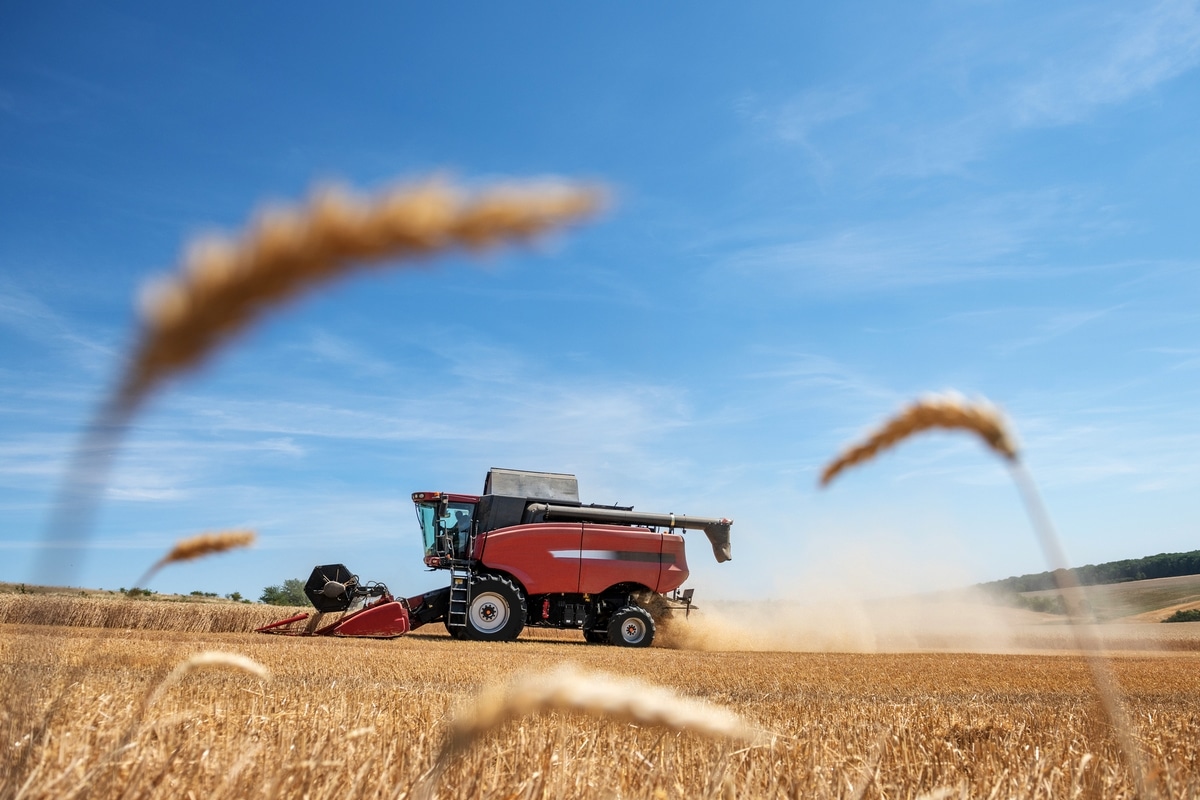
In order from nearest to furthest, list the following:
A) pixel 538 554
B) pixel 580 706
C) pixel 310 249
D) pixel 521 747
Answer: pixel 310 249 < pixel 580 706 < pixel 521 747 < pixel 538 554

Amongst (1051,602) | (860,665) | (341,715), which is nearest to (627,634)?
(860,665)

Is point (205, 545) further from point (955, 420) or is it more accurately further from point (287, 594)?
point (287, 594)

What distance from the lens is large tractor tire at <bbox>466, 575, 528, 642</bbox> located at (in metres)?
18.6

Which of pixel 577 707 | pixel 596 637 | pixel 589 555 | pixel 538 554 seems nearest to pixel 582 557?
pixel 589 555

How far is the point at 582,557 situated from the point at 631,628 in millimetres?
1835

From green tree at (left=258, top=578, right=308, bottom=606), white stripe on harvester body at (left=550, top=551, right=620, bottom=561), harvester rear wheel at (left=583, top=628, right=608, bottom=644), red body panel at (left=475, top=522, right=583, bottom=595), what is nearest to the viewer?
red body panel at (left=475, top=522, right=583, bottom=595)

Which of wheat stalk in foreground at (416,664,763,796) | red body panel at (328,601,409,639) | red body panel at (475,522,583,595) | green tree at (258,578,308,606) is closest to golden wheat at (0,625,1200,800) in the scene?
wheat stalk in foreground at (416,664,763,796)

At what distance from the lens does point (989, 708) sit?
648cm

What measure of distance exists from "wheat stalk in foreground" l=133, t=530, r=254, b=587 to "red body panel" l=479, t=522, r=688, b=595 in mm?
17793

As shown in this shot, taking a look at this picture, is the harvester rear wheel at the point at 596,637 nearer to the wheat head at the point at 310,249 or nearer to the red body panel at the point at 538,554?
the red body panel at the point at 538,554

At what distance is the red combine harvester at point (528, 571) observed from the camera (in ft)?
62.5

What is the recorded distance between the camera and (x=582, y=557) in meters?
20.0

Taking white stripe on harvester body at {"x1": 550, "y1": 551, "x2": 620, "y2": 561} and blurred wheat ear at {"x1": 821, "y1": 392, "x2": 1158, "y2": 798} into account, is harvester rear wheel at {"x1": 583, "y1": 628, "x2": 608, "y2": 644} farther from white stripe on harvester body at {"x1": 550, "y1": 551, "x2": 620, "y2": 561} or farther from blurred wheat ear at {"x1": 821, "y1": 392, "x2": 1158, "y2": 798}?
blurred wheat ear at {"x1": 821, "y1": 392, "x2": 1158, "y2": 798}

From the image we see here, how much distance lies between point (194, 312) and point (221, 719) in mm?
3196
